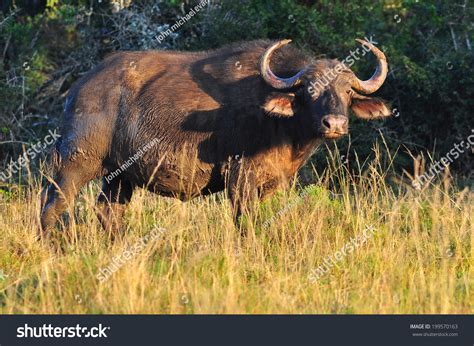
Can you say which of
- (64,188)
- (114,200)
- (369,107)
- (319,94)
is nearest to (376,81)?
(369,107)

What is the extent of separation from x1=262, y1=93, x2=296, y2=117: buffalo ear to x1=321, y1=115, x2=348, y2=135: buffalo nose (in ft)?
1.85

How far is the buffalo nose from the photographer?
849 cm

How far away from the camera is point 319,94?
29.1ft

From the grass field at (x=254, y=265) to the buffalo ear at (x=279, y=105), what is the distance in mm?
1015

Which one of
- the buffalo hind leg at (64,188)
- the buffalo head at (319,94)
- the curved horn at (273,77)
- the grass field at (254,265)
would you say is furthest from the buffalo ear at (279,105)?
the buffalo hind leg at (64,188)

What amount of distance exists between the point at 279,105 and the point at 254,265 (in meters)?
1.89

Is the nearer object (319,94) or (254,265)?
(254,265)

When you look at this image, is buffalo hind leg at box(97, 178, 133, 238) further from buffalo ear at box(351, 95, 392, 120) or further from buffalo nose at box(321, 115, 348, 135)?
buffalo ear at box(351, 95, 392, 120)

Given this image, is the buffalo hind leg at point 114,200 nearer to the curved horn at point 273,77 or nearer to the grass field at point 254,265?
the grass field at point 254,265

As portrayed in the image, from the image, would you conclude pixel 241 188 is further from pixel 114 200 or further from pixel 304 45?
pixel 304 45

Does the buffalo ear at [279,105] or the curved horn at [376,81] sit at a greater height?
the curved horn at [376,81]

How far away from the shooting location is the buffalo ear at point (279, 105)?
8875mm

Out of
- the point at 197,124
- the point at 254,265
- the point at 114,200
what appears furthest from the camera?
the point at 114,200

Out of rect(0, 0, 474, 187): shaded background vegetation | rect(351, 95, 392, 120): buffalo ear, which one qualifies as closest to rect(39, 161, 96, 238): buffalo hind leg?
rect(351, 95, 392, 120): buffalo ear
